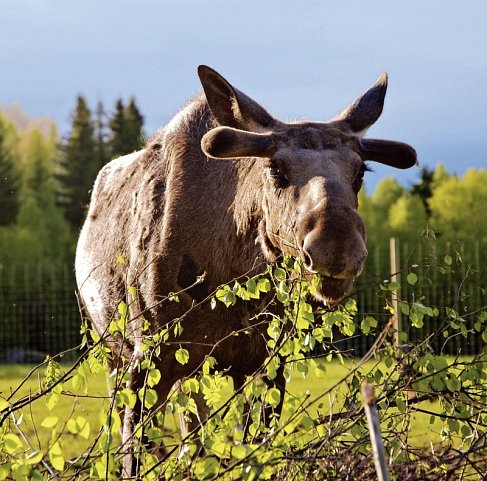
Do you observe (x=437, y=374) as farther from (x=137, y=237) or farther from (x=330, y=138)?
(x=137, y=237)

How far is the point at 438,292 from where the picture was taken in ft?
64.7

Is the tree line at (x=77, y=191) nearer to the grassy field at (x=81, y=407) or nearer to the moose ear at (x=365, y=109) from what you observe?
the grassy field at (x=81, y=407)

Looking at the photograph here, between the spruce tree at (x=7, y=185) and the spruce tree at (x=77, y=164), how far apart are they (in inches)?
106

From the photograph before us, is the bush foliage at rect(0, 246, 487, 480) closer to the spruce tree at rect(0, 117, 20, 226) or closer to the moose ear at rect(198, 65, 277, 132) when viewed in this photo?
the moose ear at rect(198, 65, 277, 132)

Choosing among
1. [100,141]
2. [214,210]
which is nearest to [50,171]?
[100,141]

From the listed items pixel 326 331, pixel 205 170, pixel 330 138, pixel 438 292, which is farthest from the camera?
pixel 438 292

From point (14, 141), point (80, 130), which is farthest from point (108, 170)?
point (14, 141)

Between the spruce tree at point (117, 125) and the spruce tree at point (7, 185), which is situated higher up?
the spruce tree at point (117, 125)

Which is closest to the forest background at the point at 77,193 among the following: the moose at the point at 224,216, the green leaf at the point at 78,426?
the moose at the point at 224,216

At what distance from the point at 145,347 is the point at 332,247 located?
0.83 m

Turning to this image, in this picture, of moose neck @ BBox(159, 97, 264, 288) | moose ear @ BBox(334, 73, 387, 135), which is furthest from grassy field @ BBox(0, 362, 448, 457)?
moose ear @ BBox(334, 73, 387, 135)

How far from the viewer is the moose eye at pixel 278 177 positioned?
445 centimetres

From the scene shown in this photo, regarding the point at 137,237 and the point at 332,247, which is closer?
the point at 332,247

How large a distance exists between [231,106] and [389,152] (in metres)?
0.89
